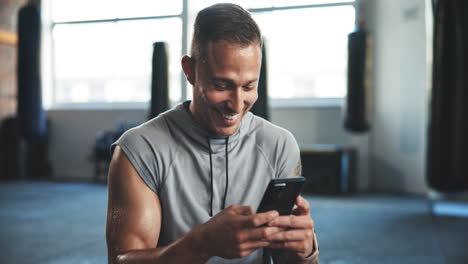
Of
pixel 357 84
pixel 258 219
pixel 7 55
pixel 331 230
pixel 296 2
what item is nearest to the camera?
pixel 258 219

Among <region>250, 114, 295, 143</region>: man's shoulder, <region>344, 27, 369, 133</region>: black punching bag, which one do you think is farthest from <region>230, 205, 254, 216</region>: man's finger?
<region>344, 27, 369, 133</region>: black punching bag

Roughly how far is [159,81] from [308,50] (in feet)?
12.3

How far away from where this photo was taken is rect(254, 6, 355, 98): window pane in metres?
6.64

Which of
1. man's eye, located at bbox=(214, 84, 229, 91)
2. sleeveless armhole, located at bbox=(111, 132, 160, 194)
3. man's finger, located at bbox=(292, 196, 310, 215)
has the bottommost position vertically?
man's finger, located at bbox=(292, 196, 310, 215)

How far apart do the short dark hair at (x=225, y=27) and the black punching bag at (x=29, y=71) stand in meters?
4.01

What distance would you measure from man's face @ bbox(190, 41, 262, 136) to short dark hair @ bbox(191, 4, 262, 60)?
0.02 m

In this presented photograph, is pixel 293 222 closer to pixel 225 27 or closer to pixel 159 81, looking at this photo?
pixel 225 27

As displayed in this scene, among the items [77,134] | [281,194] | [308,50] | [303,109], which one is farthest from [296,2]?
[281,194]

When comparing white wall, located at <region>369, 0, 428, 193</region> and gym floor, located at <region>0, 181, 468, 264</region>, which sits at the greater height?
white wall, located at <region>369, 0, 428, 193</region>

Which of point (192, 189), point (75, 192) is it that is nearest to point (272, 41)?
point (75, 192)

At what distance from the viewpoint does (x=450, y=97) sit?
326 centimetres

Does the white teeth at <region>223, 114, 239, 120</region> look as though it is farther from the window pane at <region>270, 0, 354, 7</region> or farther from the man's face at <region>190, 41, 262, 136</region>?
the window pane at <region>270, 0, 354, 7</region>

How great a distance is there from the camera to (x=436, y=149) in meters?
3.40

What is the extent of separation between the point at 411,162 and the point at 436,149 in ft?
9.49
